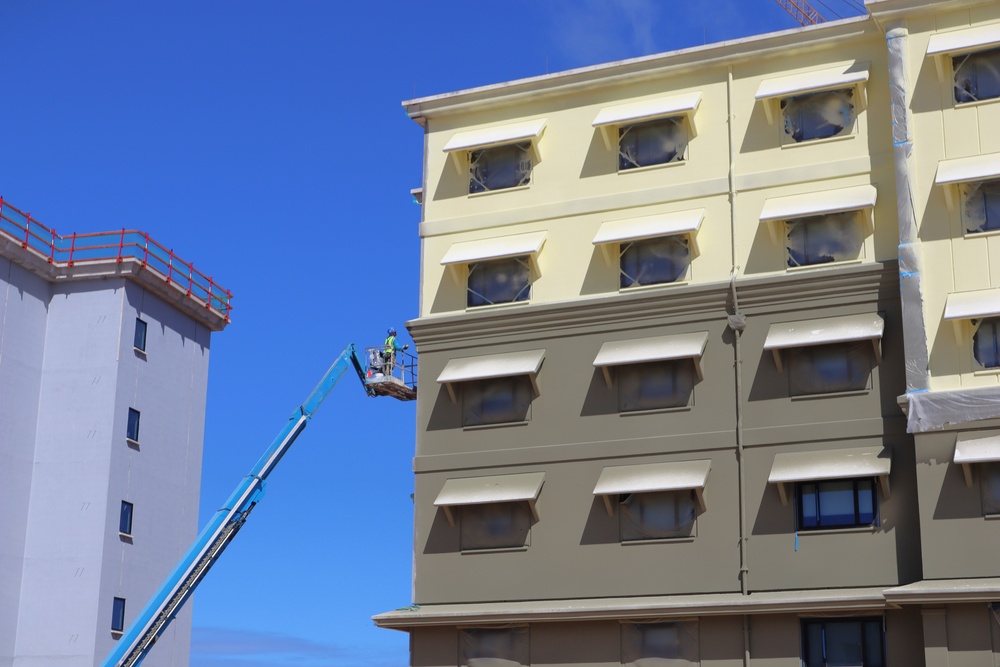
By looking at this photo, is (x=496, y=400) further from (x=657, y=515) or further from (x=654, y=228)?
(x=654, y=228)

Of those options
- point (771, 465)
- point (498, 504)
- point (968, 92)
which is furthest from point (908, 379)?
point (498, 504)

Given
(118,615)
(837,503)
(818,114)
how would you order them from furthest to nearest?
(118,615)
(818,114)
(837,503)

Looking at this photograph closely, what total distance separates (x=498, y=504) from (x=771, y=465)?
7.82m

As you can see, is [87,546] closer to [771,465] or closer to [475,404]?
[475,404]

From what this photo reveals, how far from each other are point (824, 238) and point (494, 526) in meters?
12.0

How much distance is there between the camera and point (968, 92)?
119ft

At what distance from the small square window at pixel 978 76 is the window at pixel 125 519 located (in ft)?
116

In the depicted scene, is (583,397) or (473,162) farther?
(473,162)

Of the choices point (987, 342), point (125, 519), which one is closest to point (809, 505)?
point (987, 342)

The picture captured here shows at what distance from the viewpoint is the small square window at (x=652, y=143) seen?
40000mm

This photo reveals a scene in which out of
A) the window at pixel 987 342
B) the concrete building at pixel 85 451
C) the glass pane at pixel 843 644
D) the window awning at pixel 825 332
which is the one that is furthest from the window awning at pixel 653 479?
the concrete building at pixel 85 451

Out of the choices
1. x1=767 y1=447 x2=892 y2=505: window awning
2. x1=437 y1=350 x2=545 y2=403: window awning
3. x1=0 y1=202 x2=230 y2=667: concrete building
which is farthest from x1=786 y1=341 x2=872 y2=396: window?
x1=0 y1=202 x2=230 y2=667: concrete building

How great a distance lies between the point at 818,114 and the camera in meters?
38.4

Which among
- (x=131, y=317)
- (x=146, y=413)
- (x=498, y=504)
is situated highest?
(x=131, y=317)
